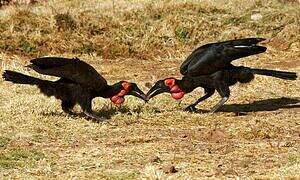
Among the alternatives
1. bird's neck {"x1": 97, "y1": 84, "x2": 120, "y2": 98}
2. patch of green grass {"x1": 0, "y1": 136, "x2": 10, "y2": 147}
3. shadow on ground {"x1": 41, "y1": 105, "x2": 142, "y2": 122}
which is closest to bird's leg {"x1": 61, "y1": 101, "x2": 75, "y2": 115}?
shadow on ground {"x1": 41, "y1": 105, "x2": 142, "y2": 122}

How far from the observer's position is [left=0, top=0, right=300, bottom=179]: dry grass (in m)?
6.74

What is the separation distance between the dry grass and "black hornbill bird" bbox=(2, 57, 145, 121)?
0.29 meters

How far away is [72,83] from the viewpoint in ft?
28.3

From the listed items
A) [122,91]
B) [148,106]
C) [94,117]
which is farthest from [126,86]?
[148,106]

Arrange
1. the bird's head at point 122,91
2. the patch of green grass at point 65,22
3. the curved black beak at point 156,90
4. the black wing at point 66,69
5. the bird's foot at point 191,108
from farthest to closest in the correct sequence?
the patch of green grass at point 65,22 < the bird's foot at point 191,108 < the curved black beak at point 156,90 < the bird's head at point 122,91 < the black wing at point 66,69

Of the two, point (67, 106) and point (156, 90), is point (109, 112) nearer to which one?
point (67, 106)

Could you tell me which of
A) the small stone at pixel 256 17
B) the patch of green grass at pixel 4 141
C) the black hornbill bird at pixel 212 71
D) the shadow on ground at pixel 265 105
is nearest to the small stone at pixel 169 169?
the patch of green grass at pixel 4 141

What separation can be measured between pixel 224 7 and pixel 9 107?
30.8ft

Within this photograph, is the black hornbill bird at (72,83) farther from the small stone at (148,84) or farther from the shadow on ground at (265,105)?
the small stone at (148,84)

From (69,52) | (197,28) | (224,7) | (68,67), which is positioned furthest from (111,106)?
(224,7)

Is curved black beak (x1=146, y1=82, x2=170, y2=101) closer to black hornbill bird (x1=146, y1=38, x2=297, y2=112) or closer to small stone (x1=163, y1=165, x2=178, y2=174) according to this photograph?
black hornbill bird (x1=146, y1=38, x2=297, y2=112)

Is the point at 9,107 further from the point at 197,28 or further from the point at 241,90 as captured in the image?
the point at 197,28

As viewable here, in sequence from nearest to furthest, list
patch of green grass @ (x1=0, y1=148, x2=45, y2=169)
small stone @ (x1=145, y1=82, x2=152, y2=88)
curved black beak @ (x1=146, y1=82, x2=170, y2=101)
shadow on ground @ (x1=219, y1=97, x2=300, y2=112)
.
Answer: patch of green grass @ (x1=0, y1=148, x2=45, y2=169)
curved black beak @ (x1=146, y1=82, x2=170, y2=101)
shadow on ground @ (x1=219, y1=97, x2=300, y2=112)
small stone @ (x1=145, y1=82, x2=152, y2=88)

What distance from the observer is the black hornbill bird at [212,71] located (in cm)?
904
